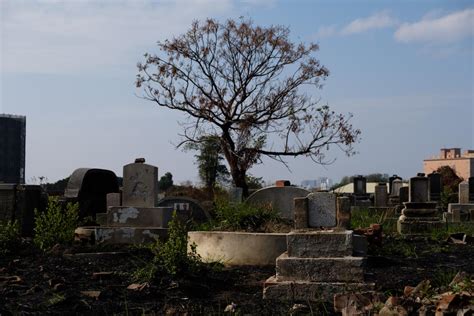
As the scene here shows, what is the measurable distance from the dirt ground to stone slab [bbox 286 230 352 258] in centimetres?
41

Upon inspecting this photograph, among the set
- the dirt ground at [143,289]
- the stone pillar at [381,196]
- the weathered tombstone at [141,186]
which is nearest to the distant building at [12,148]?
the stone pillar at [381,196]

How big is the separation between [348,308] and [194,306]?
129 cm

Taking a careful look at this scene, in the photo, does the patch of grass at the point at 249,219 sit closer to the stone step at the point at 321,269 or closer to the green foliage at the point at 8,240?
the stone step at the point at 321,269

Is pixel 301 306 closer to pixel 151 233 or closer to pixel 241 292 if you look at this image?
pixel 241 292

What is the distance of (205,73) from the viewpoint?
22.0 metres

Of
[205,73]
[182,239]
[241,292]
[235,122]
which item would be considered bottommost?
[241,292]

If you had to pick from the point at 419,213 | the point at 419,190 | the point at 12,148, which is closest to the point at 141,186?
the point at 419,213

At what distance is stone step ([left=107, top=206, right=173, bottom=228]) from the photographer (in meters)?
10.5

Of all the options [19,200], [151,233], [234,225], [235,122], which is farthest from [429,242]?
[235,122]

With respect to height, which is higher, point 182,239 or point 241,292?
point 182,239

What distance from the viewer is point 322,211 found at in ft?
21.9

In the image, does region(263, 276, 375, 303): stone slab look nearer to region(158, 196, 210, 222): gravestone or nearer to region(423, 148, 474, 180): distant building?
region(158, 196, 210, 222): gravestone

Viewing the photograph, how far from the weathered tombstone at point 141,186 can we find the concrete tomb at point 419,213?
599 centimetres

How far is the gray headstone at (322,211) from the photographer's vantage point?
6.67 meters
